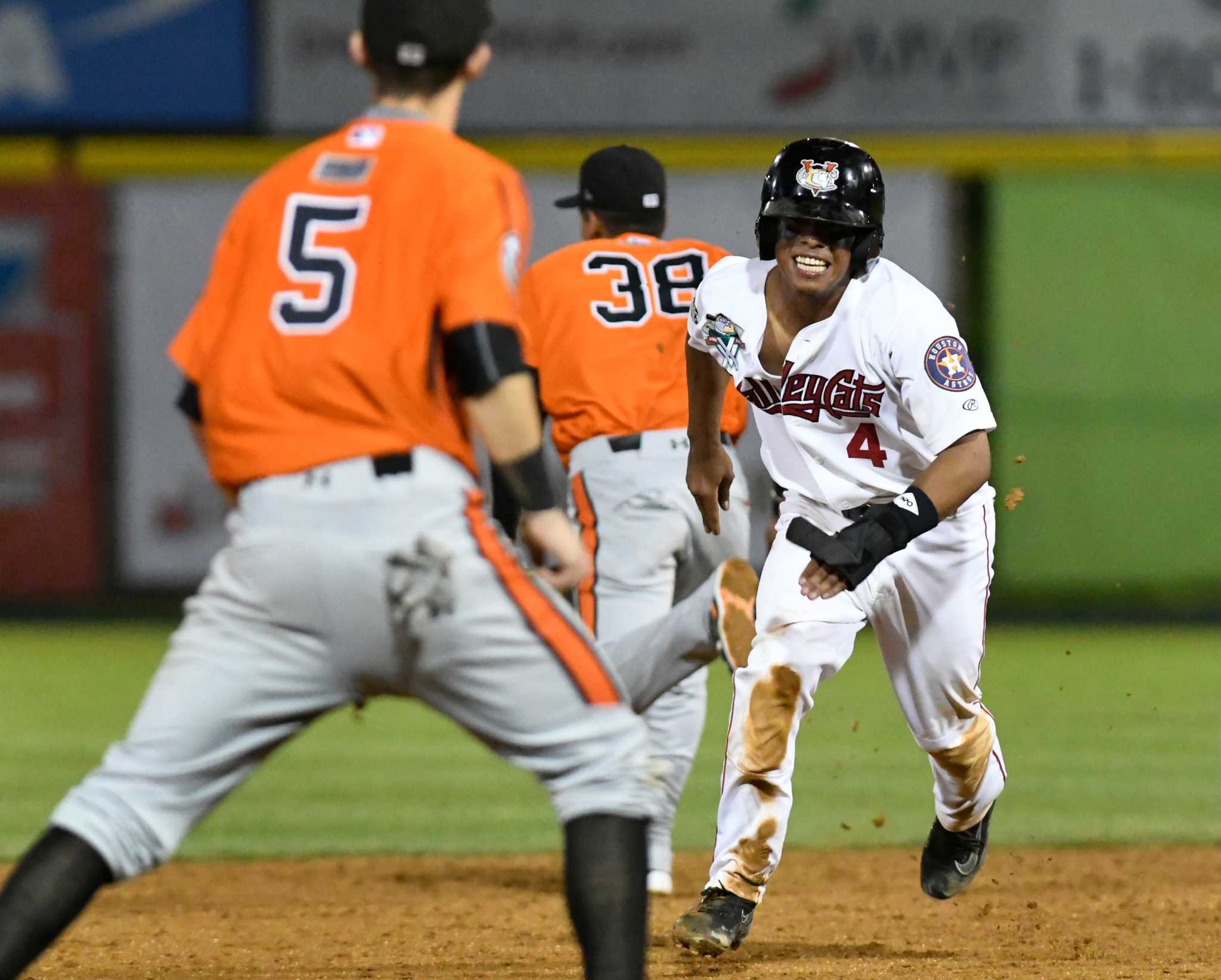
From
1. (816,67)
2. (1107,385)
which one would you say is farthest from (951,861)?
(816,67)

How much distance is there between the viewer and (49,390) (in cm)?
1516

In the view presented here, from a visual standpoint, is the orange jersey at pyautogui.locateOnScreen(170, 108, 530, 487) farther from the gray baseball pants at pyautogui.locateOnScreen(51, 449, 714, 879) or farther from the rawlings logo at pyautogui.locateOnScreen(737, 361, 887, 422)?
the rawlings logo at pyautogui.locateOnScreen(737, 361, 887, 422)

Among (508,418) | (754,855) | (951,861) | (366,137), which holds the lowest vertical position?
(951,861)

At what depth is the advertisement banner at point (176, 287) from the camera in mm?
15070

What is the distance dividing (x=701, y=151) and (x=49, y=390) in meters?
5.35

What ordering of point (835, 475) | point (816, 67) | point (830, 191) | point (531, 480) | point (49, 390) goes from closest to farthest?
point (531, 480) → point (830, 191) → point (835, 475) → point (49, 390) → point (816, 67)

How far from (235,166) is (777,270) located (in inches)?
433

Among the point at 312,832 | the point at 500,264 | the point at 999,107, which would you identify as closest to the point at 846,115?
the point at 999,107

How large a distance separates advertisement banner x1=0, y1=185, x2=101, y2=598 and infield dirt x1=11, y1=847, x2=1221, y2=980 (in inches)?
347

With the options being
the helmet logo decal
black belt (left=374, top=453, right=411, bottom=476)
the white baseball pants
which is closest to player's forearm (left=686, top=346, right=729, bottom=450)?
the white baseball pants

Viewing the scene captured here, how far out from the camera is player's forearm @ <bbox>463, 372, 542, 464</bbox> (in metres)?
3.27

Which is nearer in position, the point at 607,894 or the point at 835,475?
the point at 607,894

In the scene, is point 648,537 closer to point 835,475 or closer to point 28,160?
point 835,475

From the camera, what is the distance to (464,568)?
324 cm
